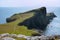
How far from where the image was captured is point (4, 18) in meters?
37.0

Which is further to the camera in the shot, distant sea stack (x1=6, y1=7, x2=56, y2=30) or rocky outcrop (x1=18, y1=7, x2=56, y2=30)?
rocky outcrop (x1=18, y1=7, x2=56, y2=30)

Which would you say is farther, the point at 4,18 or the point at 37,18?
the point at 37,18

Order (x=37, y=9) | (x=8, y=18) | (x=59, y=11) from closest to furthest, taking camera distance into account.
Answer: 1. (x=8, y=18)
2. (x=37, y=9)
3. (x=59, y=11)

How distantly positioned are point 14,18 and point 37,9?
25.1ft

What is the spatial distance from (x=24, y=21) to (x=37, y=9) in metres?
9.72

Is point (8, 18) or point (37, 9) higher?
point (37, 9)

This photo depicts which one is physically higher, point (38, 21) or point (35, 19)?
point (38, 21)

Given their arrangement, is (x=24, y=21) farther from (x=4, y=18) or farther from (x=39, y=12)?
(x=39, y=12)

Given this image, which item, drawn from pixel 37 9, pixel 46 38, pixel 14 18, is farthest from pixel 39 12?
pixel 46 38

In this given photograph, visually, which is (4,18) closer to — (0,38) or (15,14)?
(15,14)

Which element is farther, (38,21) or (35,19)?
(38,21)

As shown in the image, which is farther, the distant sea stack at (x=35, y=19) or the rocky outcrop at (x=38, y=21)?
the rocky outcrop at (x=38, y=21)

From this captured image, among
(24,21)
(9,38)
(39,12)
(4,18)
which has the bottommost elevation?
(9,38)

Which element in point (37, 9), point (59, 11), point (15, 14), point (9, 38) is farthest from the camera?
point (59, 11)
